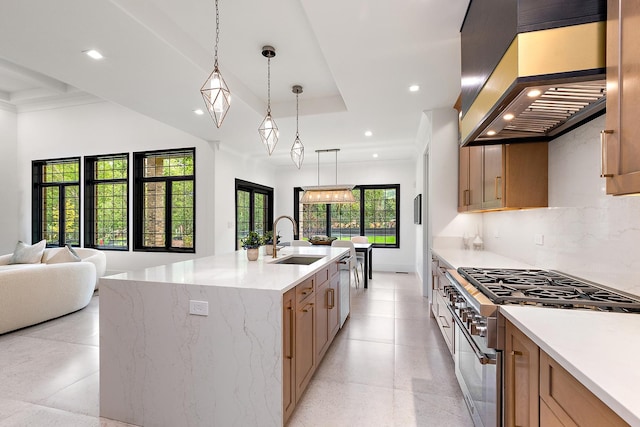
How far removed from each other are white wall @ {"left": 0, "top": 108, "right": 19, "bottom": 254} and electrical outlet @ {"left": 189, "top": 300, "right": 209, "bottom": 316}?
7247 millimetres

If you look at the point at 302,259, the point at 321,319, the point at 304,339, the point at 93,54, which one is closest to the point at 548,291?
the point at 304,339

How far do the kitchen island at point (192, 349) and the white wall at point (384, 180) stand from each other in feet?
18.0

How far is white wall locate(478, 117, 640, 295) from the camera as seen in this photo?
1500 millimetres

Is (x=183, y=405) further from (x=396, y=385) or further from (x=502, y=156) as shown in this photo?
(x=502, y=156)

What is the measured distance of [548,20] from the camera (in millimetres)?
1181

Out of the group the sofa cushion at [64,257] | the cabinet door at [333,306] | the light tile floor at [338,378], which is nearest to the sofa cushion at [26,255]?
the sofa cushion at [64,257]

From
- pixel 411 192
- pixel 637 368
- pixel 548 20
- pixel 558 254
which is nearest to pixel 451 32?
pixel 548 20

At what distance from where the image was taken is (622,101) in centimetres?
98

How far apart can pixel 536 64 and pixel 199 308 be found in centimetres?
199

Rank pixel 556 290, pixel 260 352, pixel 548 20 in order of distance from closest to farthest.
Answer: pixel 548 20, pixel 556 290, pixel 260 352

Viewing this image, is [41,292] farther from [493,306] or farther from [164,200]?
[493,306]

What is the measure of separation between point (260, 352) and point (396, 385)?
4.10ft

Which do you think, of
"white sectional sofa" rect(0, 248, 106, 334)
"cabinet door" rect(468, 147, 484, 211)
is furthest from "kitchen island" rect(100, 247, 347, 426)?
"white sectional sofa" rect(0, 248, 106, 334)

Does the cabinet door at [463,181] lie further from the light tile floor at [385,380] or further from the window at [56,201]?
the window at [56,201]
